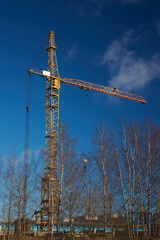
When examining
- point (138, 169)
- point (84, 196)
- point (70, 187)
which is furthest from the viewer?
point (84, 196)

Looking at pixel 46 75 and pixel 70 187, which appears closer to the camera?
pixel 70 187

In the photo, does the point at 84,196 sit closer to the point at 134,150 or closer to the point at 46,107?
the point at 134,150

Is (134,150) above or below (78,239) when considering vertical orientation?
above

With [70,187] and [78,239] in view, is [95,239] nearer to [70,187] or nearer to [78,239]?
[78,239]

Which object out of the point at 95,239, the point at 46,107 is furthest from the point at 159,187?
the point at 46,107

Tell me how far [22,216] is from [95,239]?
867 cm

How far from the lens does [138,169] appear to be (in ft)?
74.8

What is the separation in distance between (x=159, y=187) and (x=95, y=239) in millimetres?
7403

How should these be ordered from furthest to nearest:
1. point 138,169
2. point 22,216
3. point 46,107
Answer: point 46,107 < point 22,216 < point 138,169

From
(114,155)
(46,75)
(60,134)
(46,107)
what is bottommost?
(114,155)

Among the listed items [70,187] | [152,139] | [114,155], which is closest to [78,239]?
[70,187]

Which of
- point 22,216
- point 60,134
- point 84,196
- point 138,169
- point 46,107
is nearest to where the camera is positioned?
point 138,169

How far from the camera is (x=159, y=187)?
947 inches

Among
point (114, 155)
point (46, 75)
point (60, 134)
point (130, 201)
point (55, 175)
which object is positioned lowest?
point (130, 201)
